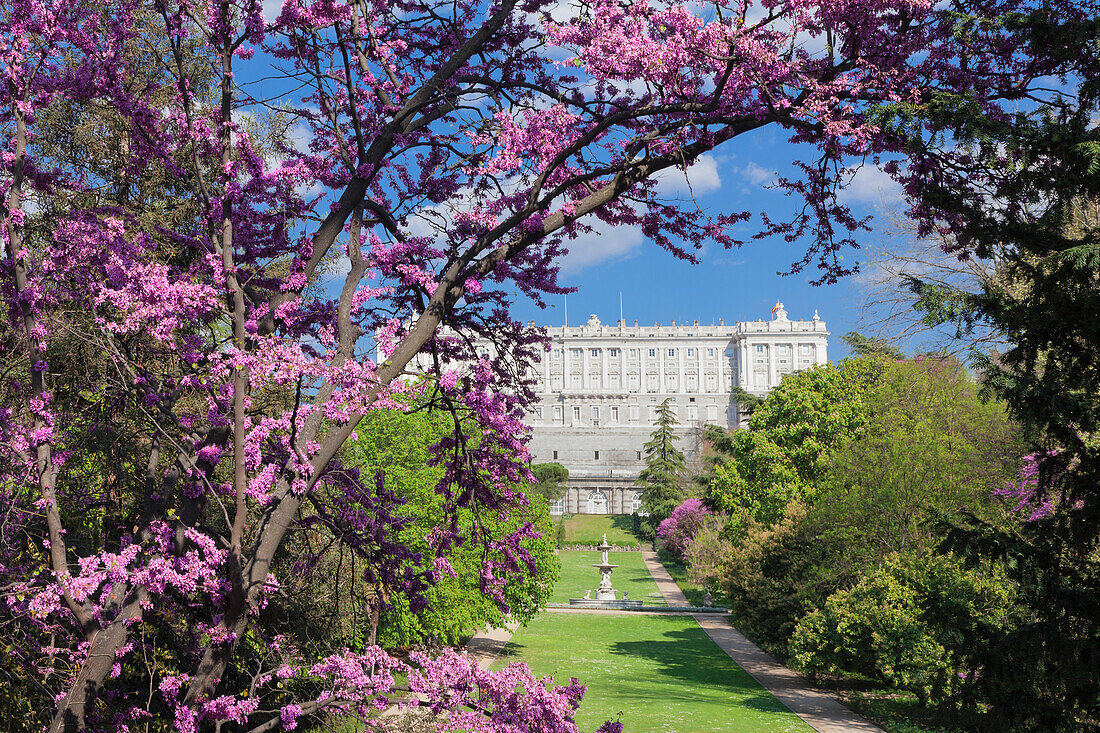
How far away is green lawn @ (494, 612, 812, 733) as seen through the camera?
17.6 metres

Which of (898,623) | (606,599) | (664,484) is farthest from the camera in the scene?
(664,484)

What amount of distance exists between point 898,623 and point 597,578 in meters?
33.1

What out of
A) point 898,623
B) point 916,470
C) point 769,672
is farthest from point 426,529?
point 769,672

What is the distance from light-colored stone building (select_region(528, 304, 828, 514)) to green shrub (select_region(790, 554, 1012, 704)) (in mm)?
75825

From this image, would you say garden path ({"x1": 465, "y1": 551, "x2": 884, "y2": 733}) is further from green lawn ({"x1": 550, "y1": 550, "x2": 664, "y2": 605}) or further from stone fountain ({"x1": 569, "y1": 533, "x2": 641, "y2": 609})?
green lawn ({"x1": 550, "y1": 550, "x2": 664, "y2": 605})

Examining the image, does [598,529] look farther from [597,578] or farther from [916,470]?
[916,470]

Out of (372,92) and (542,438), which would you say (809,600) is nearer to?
(372,92)

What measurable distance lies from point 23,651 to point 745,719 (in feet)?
51.6

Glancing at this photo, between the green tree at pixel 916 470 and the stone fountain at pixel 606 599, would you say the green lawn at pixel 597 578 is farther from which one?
the green tree at pixel 916 470

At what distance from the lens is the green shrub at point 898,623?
1471 cm

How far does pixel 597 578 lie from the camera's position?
48.4 meters

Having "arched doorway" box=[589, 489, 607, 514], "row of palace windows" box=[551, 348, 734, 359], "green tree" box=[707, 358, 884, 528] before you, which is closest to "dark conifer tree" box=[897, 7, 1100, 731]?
"green tree" box=[707, 358, 884, 528]

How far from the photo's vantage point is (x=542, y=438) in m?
101

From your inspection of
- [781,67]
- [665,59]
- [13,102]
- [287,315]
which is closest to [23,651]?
[287,315]
